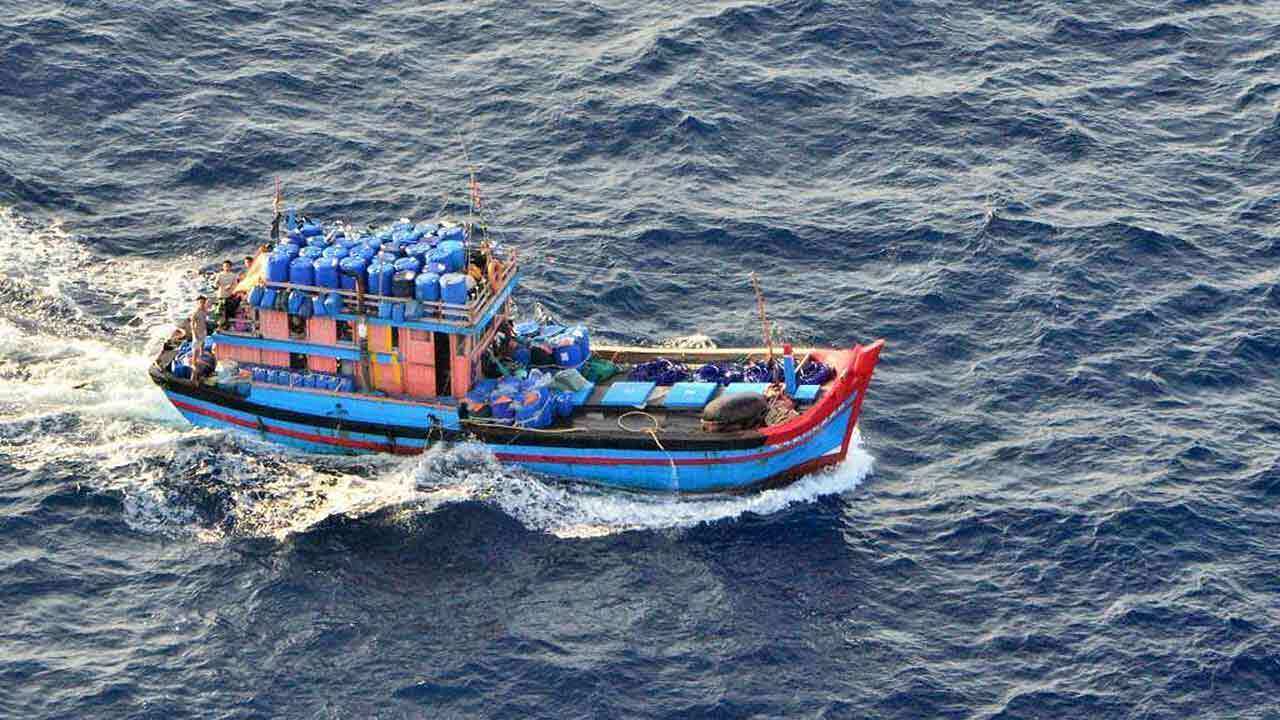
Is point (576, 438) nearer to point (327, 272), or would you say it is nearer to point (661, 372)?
point (661, 372)

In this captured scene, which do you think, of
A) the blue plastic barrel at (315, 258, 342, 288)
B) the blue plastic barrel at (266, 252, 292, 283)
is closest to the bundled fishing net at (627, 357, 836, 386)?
the blue plastic barrel at (315, 258, 342, 288)

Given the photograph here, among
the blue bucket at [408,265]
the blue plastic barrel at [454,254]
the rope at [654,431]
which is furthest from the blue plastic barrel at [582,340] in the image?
the blue bucket at [408,265]

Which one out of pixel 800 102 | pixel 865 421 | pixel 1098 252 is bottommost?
pixel 865 421

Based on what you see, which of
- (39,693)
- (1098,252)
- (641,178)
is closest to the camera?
(39,693)

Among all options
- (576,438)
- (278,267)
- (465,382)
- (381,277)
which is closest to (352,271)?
(381,277)

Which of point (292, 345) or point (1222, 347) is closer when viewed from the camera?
point (292, 345)

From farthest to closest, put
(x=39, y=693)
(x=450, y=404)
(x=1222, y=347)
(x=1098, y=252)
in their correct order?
(x=1098, y=252), (x=1222, y=347), (x=450, y=404), (x=39, y=693)

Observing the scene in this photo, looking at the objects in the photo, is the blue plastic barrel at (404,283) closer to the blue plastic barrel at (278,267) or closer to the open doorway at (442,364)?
the open doorway at (442,364)

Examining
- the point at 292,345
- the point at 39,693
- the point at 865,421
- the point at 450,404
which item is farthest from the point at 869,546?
the point at 39,693

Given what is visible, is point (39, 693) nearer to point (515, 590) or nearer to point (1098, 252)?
point (515, 590)
